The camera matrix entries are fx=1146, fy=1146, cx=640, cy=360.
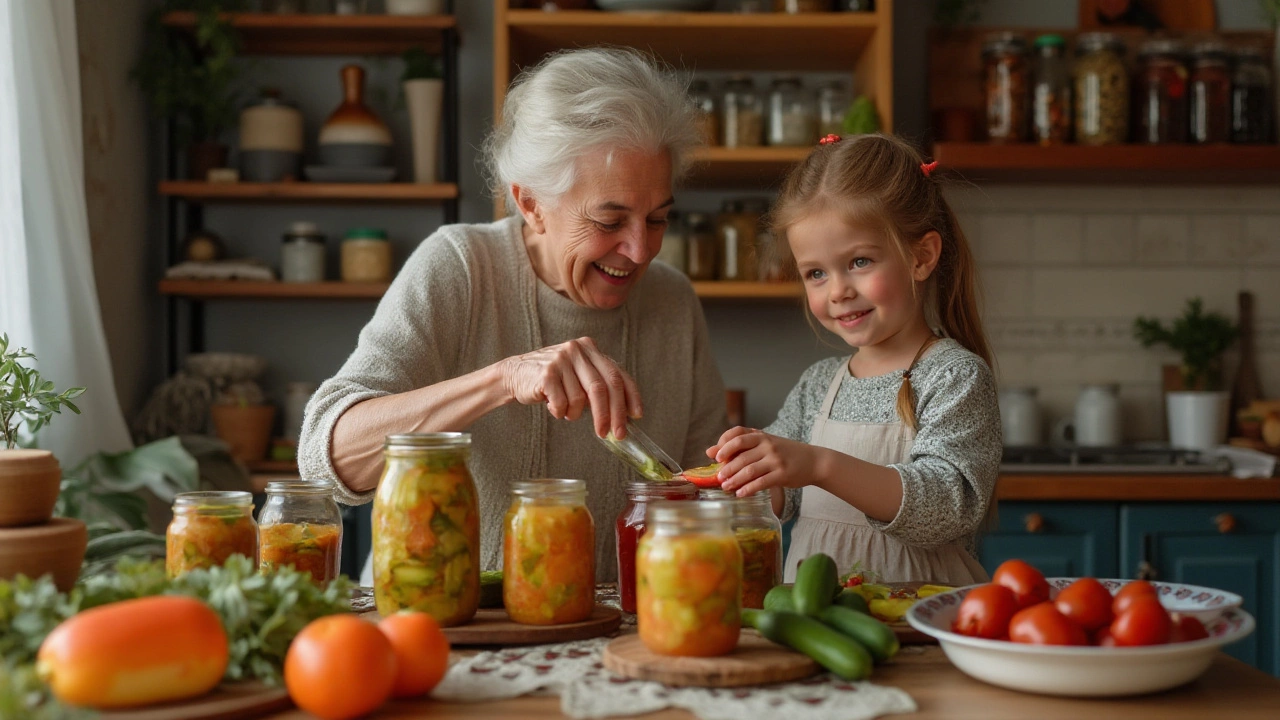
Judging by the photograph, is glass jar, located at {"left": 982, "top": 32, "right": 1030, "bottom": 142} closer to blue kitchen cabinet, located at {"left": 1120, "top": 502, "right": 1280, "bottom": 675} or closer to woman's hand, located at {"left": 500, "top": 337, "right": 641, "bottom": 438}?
blue kitchen cabinet, located at {"left": 1120, "top": 502, "right": 1280, "bottom": 675}

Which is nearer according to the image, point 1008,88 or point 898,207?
point 898,207

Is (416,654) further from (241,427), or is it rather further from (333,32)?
(333,32)

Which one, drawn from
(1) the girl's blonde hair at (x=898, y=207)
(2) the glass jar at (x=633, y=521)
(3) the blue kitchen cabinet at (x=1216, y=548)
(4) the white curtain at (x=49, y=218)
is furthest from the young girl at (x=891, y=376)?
(4) the white curtain at (x=49, y=218)

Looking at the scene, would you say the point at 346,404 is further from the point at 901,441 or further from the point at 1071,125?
the point at 1071,125

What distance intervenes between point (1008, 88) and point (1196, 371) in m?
0.99

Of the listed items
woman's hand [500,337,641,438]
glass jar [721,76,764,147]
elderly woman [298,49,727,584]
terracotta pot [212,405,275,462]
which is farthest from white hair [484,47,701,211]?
terracotta pot [212,405,275,462]

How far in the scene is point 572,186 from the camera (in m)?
1.69

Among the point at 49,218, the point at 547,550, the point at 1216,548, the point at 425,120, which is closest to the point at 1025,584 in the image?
the point at 547,550

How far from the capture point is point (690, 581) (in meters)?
0.99

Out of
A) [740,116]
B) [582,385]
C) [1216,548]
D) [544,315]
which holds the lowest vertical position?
[1216,548]

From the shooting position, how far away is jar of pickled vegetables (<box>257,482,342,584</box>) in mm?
1254

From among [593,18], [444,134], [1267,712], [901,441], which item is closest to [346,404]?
[901,441]

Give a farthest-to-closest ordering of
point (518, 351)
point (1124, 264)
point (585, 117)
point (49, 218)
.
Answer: point (1124, 264)
point (49, 218)
point (518, 351)
point (585, 117)

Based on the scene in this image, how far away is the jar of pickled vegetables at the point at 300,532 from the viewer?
125cm
